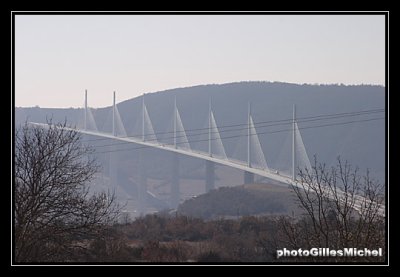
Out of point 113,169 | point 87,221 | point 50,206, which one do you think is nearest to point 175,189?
point 113,169

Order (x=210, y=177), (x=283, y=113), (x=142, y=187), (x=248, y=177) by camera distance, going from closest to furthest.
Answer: (x=248, y=177)
(x=210, y=177)
(x=142, y=187)
(x=283, y=113)

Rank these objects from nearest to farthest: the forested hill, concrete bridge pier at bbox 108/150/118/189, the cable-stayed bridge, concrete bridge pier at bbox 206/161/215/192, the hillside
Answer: the hillside
the cable-stayed bridge
concrete bridge pier at bbox 206/161/215/192
concrete bridge pier at bbox 108/150/118/189
the forested hill

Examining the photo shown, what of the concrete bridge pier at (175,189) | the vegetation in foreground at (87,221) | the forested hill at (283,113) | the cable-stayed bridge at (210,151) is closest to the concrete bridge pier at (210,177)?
the cable-stayed bridge at (210,151)

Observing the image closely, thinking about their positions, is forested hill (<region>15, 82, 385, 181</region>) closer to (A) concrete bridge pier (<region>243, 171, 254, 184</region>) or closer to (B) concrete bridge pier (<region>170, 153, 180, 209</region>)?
(A) concrete bridge pier (<region>243, 171, 254, 184</region>)

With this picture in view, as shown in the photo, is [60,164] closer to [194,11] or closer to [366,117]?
[194,11]

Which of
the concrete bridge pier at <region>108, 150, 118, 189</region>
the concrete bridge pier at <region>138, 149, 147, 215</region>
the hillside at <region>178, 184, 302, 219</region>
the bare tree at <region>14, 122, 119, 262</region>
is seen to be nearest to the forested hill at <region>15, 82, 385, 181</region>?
the concrete bridge pier at <region>108, 150, 118, 189</region>

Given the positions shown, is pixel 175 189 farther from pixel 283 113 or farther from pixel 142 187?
pixel 283 113

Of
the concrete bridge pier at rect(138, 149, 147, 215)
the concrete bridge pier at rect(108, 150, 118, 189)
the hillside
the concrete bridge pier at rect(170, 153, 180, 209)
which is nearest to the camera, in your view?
the hillside

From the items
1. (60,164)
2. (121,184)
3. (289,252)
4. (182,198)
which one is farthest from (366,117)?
(289,252)
